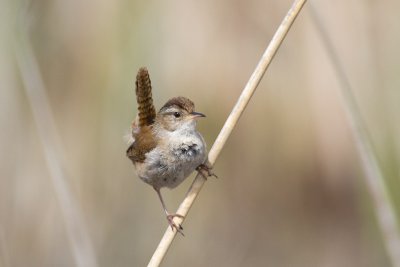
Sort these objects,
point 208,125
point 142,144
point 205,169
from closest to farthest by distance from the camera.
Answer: point 205,169 → point 142,144 → point 208,125

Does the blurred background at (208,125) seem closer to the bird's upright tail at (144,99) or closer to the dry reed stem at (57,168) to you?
the dry reed stem at (57,168)

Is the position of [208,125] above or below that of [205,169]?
below

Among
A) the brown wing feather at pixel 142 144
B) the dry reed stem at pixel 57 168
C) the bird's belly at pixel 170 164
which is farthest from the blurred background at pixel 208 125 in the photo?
the bird's belly at pixel 170 164

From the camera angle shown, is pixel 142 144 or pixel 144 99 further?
pixel 142 144

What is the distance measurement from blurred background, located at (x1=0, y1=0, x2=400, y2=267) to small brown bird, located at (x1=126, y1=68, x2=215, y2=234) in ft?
3.08

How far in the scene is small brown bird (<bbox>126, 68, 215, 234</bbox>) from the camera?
2.82 m

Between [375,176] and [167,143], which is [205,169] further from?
[375,176]

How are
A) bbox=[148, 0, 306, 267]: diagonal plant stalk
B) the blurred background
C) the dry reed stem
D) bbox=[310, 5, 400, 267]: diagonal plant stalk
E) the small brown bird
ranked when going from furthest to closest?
the blurred background → the small brown bird → the dry reed stem → bbox=[310, 5, 400, 267]: diagonal plant stalk → bbox=[148, 0, 306, 267]: diagonal plant stalk

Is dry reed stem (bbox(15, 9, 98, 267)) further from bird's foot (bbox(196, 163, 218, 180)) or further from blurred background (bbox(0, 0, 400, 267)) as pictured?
blurred background (bbox(0, 0, 400, 267))

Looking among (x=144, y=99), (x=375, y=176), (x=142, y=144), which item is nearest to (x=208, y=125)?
(x=142, y=144)

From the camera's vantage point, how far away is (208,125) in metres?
4.63

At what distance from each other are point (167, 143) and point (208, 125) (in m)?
1.67

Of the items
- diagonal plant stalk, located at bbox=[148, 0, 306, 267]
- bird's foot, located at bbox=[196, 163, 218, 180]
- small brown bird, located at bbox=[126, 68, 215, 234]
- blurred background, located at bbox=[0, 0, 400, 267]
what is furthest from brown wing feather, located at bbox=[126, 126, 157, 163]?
blurred background, located at bbox=[0, 0, 400, 267]

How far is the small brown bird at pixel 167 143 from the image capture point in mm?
2824
